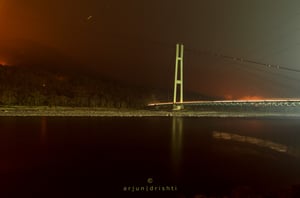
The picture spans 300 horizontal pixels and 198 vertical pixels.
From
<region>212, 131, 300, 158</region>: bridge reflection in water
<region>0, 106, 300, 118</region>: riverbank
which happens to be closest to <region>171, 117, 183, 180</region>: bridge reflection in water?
<region>212, 131, 300, 158</region>: bridge reflection in water

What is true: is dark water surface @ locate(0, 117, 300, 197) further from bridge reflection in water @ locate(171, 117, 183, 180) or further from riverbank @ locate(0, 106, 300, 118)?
riverbank @ locate(0, 106, 300, 118)

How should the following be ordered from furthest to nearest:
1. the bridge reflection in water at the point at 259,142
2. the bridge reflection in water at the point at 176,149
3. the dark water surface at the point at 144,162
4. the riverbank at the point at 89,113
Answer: the riverbank at the point at 89,113, the bridge reflection in water at the point at 259,142, the bridge reflection in water at the point at 176,149, the dark water surface at the point at 144,162

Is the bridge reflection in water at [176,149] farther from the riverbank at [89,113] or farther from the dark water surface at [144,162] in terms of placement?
the riverbank at [89,113]

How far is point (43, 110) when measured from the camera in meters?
25.5

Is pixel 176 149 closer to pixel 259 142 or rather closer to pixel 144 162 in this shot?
pixel 144 162

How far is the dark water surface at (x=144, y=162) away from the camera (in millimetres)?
7832

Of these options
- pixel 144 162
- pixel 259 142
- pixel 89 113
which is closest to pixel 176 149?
pixel 144 162

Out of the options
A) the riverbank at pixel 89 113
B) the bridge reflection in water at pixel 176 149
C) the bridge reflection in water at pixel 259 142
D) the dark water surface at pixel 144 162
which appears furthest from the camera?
the riverbank at pixel 89 113

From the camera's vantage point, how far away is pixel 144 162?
420 inches

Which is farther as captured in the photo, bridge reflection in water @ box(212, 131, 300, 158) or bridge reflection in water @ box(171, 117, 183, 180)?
bridge reflection in water @ box(212, 131, 300, 158)

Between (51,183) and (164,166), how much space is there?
10.3ft

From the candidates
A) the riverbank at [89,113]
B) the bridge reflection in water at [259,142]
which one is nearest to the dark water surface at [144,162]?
the bridge reflection in water at [259,142]

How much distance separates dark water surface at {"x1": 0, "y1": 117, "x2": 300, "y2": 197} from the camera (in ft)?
25.7

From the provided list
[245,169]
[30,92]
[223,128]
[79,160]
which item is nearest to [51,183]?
[79,160]
